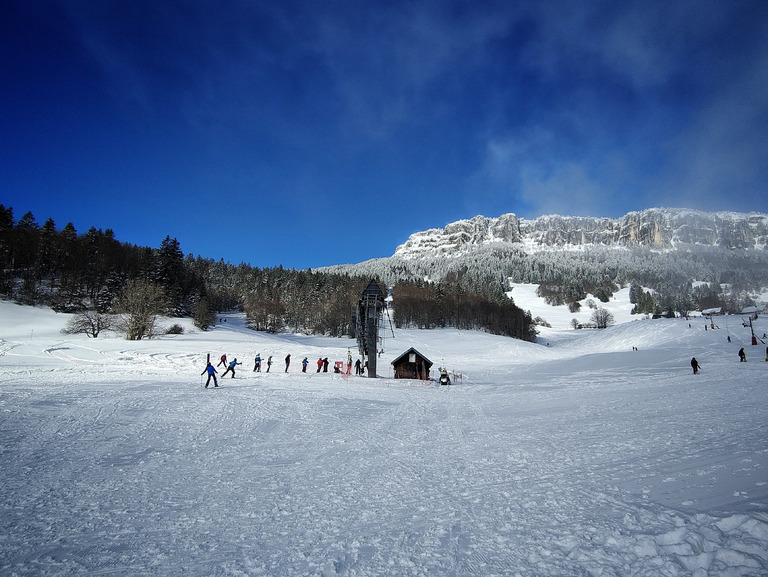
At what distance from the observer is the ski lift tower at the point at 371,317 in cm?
3369

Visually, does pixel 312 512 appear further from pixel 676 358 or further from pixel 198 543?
pixel 676 358

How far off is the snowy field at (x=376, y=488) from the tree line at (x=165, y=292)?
1612 inches

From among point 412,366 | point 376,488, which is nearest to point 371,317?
point 412,366

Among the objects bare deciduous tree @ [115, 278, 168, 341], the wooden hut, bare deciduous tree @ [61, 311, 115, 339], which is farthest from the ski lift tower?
bare deciduous tree @ [61, 311, 115, 339]

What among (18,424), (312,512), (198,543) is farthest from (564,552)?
(18,424)

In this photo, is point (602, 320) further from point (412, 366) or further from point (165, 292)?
point (165, 292)

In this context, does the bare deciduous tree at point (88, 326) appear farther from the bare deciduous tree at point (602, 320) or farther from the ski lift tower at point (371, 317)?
the bare deciduous tree at point (602, 320)

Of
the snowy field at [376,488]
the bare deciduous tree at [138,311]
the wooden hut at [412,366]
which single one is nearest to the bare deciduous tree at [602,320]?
the wooden hut at [412,366]

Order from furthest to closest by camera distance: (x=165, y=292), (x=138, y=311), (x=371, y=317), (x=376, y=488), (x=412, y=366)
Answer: (x=165, y=292), (x=138, y=311), (x=412, y=366), (x=371, y=317), (x=376, y=488)

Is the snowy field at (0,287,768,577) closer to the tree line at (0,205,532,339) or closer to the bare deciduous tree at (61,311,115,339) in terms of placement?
the tree line at (0,205,532,339)

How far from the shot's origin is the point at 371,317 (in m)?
35.1

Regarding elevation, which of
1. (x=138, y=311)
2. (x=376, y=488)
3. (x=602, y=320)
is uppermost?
(x=602, y=320)

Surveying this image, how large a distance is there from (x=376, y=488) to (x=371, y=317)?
28.5 metres

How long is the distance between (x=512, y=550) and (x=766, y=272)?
29170 centimetres
